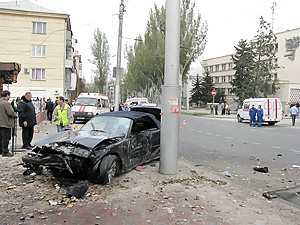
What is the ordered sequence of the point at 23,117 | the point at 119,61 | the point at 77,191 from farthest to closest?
1. the point at 119,61
2. the point at 23,117
3. the point at 77,191

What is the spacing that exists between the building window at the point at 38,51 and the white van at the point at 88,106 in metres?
16.0

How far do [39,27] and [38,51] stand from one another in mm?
2974

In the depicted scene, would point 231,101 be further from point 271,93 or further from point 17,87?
point 17,87

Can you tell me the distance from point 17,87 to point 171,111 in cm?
3165

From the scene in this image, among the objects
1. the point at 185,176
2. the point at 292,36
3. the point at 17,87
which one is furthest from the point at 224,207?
the point at 292,36

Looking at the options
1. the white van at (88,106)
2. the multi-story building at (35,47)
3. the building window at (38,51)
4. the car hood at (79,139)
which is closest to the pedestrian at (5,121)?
the car hood at (79,139)

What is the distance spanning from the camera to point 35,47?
33812 millimetres

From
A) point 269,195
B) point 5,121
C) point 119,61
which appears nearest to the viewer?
point 269,195

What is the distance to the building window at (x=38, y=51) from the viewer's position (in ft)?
111

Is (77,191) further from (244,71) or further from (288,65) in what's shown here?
(288,65)

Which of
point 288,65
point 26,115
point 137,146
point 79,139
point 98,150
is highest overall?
point 288,65

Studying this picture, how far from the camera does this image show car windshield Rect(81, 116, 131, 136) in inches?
252

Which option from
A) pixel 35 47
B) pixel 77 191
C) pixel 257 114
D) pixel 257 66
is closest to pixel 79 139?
pixel 77 191

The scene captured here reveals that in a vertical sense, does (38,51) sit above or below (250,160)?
above
